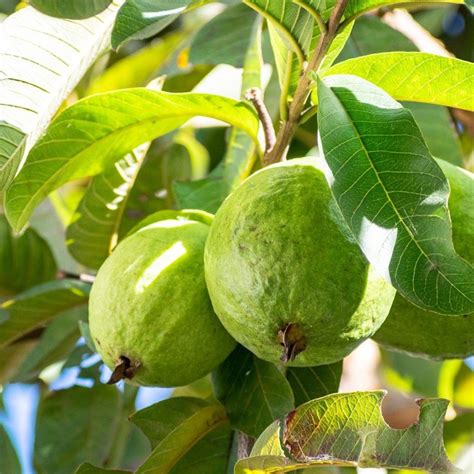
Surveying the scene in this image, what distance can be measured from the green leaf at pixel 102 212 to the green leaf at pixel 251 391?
42cm

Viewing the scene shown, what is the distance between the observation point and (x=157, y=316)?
42.3 inches

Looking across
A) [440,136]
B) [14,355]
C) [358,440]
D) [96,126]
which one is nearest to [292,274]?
[358,440]

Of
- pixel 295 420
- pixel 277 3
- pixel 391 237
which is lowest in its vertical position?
pixel 295 420

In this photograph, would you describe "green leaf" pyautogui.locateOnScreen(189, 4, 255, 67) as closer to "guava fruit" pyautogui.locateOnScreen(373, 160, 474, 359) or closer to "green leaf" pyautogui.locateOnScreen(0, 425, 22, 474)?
"guava fruit" pyautogui.locateOnScreen(373, 160, 474, 359)

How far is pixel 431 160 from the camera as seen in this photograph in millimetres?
918

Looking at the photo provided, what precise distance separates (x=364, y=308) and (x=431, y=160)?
185mm

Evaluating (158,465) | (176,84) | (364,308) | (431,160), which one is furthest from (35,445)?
(431,160)

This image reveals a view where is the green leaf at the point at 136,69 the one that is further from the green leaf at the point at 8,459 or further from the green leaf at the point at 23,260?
the green leaf at the point at 8,459

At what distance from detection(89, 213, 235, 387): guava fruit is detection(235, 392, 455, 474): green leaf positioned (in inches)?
6.5

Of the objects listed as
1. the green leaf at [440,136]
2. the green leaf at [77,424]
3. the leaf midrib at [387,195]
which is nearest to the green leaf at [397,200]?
the leaf midrib at [387,195]

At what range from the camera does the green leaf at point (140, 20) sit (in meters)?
0.95

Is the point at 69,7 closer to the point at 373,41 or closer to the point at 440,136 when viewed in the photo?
the point at 440,136

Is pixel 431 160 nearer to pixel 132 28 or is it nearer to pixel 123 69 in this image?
pixel 132 28

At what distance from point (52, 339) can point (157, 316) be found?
70cm
